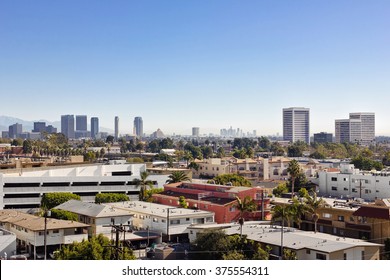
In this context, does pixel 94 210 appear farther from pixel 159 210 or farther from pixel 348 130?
pixel 348 130

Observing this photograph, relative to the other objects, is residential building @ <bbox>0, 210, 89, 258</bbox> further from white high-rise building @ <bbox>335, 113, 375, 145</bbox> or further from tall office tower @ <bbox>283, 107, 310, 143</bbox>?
tall office tower @ <bbox>283, 107, 310, 143</bbox>

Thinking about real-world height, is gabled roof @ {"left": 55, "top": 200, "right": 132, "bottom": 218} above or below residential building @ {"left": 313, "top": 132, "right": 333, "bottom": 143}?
below

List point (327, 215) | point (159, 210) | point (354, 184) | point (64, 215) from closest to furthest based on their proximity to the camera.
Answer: point (327, 215), point (64, 215), point (159, 210), point (354, 184)

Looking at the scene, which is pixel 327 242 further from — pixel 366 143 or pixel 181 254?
pixel 366 143

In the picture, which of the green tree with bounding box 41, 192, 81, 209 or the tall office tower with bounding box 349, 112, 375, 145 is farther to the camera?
the tall office tower with bounding box 349, 112, 375, 145

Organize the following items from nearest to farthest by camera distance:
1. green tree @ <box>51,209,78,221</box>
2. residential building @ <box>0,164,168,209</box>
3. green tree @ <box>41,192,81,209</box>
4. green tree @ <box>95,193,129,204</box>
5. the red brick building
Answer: green tree @ <box>51,209,78,221</box> < the red brick building < green tree @ <box>41,192,81,209</box> < green tree @ <box>95,193,129,204</box> < residential building @ <box>0,164,168,209</box>

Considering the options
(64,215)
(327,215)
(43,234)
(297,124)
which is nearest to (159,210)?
(64,215)

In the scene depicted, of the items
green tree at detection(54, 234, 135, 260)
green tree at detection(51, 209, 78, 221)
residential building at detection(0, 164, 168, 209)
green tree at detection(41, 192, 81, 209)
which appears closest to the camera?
green tree at detection(54, 234, 135, 260)

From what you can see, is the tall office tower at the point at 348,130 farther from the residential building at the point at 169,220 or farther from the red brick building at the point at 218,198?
the residential building at the point at 169,220

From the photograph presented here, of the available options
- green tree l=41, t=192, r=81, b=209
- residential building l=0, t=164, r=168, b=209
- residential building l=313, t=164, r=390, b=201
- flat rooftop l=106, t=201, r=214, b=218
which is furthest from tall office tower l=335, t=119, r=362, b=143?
flat rooftop l=106, t=201, r=214, b=218
